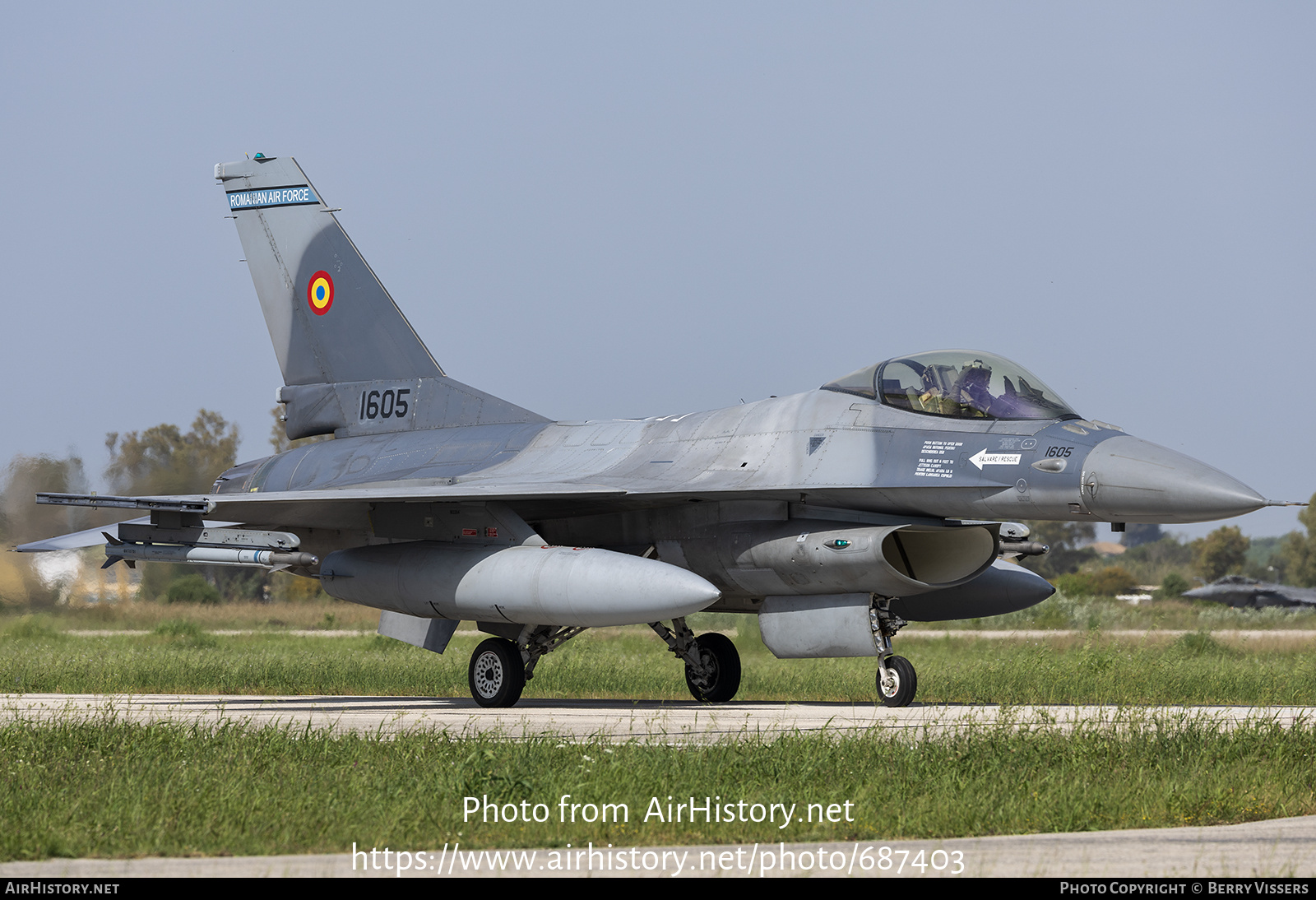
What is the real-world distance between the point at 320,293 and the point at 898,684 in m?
8.99

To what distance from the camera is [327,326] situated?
16.8 m

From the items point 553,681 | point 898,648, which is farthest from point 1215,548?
point 553,681

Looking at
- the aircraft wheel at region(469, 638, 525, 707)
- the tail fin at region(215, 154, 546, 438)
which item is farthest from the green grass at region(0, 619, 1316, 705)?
the tail fin at region(215, 154, 546, 438)

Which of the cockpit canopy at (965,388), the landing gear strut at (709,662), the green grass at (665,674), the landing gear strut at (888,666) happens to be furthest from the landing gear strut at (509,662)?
the cockpit canopy at (965,388)

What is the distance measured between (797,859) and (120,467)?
19.1 m

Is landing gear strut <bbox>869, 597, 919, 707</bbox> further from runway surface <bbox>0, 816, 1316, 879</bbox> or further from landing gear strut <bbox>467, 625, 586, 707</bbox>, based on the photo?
runway surface <bbox>0, 816, 1316, 879</bbox>

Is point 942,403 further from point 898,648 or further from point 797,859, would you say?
point 898,648

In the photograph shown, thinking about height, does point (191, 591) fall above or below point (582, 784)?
below

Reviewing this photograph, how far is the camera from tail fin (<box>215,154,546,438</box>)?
16.4m

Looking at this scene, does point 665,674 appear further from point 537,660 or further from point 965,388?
point 965,388

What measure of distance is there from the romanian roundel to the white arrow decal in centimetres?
883

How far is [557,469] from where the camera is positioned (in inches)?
551

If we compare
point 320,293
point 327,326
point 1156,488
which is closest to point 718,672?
point 1156,488

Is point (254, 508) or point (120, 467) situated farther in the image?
point (120, 467)
